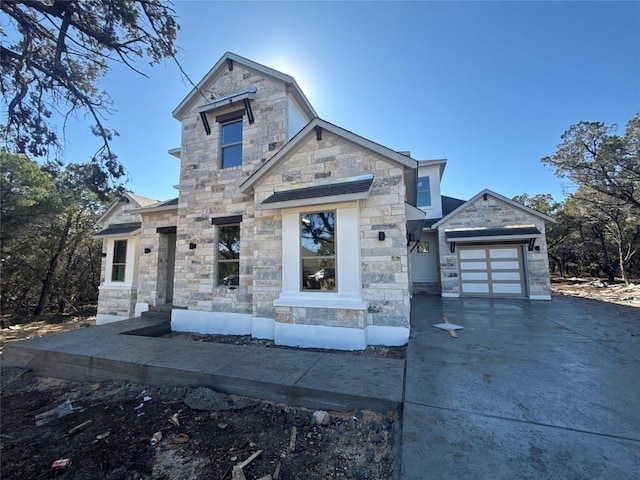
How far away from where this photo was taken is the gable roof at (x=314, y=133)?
5.82 metres

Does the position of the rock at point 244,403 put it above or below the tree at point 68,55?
below

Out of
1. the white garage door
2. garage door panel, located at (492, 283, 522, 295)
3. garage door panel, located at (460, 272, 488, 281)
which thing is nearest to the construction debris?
the white garage door

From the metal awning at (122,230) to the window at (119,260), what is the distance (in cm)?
40

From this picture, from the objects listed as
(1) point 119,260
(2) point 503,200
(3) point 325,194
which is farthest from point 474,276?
(1) point 119,260

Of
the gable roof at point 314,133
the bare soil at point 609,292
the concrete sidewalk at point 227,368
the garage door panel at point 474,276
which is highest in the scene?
the gable roof at point 314,133

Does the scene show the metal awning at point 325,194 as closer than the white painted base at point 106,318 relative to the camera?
Yes

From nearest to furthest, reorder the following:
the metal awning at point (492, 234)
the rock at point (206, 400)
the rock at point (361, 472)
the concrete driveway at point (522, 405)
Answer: the concrete driveway at point (522, 405) < the rock at point (361, 472) < the rock at point (206, 400) < the metal awning at point (492, 234)

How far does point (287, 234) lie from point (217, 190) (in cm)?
322

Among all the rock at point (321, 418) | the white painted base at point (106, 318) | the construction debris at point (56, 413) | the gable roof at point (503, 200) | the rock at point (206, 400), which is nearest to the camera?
the rock at point (321, 418)

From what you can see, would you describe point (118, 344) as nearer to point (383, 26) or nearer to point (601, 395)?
point (601, 395)

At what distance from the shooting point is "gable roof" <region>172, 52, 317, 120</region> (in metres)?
7.74

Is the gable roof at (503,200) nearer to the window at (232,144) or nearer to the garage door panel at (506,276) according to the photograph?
the garage door panel at (506,276)

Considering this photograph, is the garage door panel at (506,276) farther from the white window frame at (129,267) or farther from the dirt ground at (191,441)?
the white window frame at (129,267)

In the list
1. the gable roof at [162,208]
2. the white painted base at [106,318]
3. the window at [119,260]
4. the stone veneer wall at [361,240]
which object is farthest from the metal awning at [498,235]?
the white painted base at [106,318]
